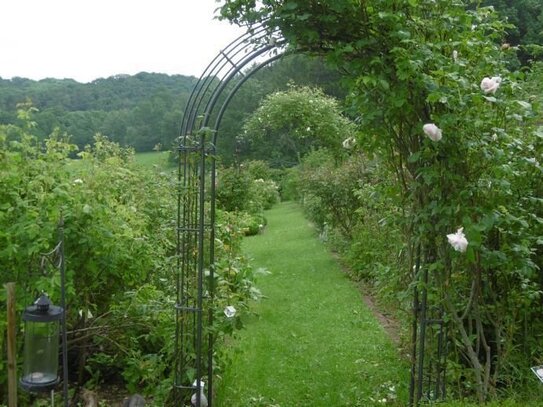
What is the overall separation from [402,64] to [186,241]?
1.79 m

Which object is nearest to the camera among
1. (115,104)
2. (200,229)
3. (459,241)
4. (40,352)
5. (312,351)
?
(40,352)

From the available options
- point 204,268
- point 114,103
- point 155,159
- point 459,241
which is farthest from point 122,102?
point 459,241

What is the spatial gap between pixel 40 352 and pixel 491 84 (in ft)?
8.02

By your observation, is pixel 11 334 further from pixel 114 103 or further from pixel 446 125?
pixel 114 103

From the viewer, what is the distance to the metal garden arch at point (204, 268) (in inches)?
130

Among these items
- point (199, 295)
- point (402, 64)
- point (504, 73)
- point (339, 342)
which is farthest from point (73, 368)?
point (504, 73)

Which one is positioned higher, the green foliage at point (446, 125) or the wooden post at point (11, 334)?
the green foliage at point (446, 125)

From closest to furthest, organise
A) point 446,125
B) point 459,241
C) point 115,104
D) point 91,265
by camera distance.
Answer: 1. point 459,241
2. point 446,125
3. point 91,265
4. point 115,104

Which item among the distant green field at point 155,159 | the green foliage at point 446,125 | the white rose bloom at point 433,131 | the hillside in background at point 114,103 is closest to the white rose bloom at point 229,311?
the green foliage at point 446,125

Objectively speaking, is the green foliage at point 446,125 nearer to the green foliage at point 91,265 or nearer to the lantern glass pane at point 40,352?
the green foliage at point 91,265

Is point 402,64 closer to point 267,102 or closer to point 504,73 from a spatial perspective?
point 504,73

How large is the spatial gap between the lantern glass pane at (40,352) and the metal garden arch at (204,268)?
1.04m

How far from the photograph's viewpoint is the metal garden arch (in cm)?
329

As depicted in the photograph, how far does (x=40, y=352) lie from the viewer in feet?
8.09
